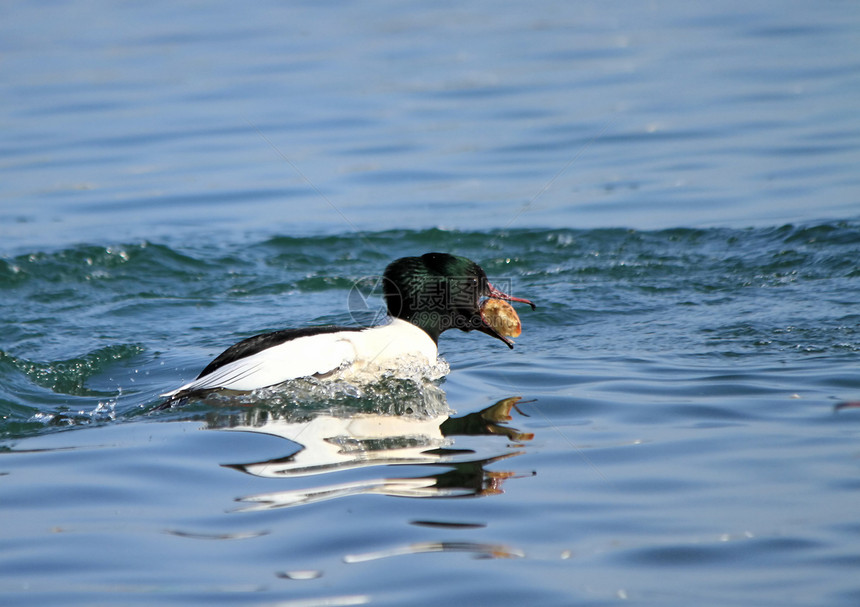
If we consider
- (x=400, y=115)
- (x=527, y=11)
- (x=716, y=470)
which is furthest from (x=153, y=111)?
(x=716, y=470)

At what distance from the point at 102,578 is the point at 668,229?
7.01 meters

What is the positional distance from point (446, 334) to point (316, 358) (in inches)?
86.6

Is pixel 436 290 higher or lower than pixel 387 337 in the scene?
higher

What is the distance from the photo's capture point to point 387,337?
21.1 feet

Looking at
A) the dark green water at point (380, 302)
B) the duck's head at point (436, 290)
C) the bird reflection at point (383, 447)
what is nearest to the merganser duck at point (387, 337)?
the duck's head at point (436, 290)

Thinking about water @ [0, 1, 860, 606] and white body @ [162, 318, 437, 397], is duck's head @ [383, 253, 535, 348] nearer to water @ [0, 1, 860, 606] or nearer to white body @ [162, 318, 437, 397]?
white body @ [162, 318, 437, 397]

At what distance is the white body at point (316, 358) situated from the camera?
5.96 meters

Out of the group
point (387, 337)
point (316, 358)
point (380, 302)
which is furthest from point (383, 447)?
point (380, 302)

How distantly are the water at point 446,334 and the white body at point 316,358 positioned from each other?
12 cm

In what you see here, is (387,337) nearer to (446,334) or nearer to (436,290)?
(436,290)

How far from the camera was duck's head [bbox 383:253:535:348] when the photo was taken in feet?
21.3

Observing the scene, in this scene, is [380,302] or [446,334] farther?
[380,302]

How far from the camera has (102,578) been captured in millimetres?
3883

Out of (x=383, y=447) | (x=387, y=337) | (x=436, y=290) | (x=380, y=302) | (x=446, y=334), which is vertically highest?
(x=436, y=290)
